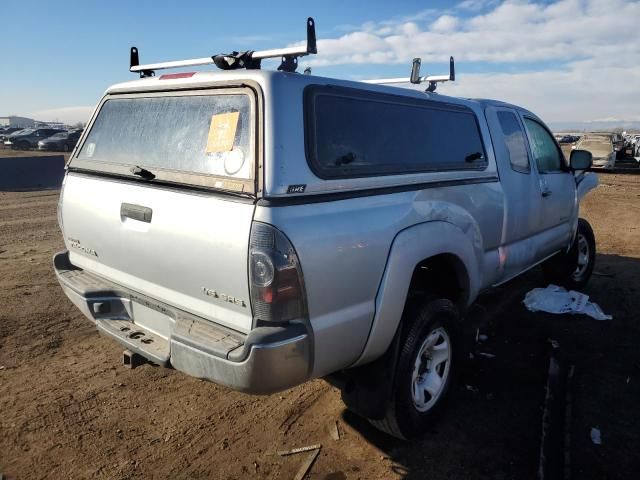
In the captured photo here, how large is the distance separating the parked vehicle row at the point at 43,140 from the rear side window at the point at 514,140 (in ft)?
96.6

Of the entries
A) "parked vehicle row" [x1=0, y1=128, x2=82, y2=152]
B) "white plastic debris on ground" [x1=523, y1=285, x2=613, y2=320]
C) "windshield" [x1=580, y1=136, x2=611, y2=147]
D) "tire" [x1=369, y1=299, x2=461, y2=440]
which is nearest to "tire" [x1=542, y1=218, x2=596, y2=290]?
"white plastic debris on ground" [x1=523, y1=285, x2=613, y2=320]

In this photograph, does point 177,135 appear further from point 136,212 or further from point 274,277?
point 274,277

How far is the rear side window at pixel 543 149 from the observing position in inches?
185

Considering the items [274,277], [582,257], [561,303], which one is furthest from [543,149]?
[274,277]

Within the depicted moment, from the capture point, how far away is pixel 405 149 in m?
3.06

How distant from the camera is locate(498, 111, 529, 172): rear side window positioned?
13.8ft

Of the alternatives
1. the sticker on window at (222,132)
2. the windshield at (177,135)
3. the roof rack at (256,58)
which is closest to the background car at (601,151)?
the roof rack at (256,58)

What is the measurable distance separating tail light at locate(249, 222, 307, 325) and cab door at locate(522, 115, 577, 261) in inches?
128

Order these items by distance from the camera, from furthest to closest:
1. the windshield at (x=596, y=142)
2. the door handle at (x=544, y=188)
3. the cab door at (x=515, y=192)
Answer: the windshield at (x=596, y=142)
the door handle at (x=544, y=188)
the cab door at (x=515, y=192)

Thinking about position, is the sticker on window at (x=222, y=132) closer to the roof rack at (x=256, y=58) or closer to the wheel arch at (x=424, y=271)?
the roof rack at (x=256, y=58)

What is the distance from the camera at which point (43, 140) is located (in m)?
29.7

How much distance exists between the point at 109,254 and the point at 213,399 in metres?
1.26

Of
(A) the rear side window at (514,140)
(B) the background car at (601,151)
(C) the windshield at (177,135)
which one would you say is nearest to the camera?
(C) the windshield at (177,135)

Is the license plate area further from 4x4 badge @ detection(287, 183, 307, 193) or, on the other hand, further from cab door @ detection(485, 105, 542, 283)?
cab door @ detection(485, 105, 542, 283)
